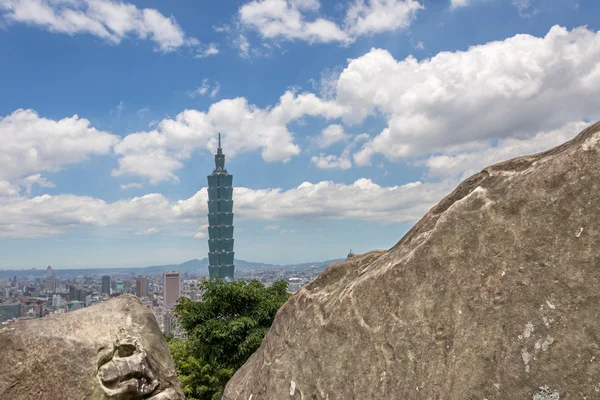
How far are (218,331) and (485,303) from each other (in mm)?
16361

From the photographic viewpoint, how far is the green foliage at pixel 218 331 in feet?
65.1

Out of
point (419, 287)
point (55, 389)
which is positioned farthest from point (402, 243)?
point (55, 389)

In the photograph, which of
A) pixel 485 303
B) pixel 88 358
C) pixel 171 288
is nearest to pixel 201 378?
pixel 88 358

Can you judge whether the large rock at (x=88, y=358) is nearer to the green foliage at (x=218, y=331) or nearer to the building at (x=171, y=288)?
the green foliage at (x=218, y=331)

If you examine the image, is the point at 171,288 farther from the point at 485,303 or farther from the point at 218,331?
the point at 485,303

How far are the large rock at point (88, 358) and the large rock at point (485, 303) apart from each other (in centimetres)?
351

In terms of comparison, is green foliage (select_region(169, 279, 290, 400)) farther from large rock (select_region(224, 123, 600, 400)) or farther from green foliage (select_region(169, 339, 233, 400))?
large rock (select_region(224, 123, 600, 400))

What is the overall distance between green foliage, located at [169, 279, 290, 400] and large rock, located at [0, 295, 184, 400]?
1064cm

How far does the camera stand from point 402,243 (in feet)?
21.7

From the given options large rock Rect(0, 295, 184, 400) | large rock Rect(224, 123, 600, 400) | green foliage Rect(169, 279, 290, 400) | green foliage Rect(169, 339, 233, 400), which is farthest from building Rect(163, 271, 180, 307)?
large rock Rect(224, 123, 600, 400)

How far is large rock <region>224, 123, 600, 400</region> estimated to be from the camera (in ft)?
15.9

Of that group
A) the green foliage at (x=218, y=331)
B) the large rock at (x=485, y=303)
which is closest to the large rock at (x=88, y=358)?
the large rock at (x=485, y=303)

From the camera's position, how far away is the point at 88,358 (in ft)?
28.0

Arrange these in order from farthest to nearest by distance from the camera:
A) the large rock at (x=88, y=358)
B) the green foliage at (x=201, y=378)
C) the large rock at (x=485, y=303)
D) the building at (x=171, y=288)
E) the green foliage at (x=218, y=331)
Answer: the building at (x=171, y=288), the green foliage at (x=218, y=331), the green foliage at (x=201, y=378), the large rock at (x=88, y=358), the large rock at (x=485, y=303)
